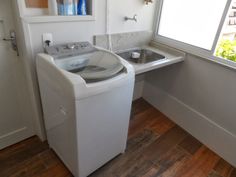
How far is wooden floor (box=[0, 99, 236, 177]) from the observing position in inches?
62.2

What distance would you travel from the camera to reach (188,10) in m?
1.92

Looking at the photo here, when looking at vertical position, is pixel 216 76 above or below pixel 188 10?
below

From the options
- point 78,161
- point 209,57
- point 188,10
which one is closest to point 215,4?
point 188,10

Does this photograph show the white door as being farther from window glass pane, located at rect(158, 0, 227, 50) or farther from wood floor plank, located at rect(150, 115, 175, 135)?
window glass pane, located at rect(158, 0, 227, 50)

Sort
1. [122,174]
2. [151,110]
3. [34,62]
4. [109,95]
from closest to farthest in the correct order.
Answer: [109,95] < [34,62] < [122,174] < [151,110]

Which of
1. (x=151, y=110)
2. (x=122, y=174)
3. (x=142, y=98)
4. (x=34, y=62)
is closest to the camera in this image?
(x=34, y=62)

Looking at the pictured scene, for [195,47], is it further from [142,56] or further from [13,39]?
[13,39]

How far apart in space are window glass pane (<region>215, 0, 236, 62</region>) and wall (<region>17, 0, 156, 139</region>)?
32.9 inches

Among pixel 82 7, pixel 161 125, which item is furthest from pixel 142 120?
pixel 82 7

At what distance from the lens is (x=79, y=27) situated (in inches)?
63.1

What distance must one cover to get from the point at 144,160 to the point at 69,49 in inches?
49.3

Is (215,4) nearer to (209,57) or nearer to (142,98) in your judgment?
(209,57)

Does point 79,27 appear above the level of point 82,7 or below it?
below

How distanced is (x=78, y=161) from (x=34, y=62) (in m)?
0.86
